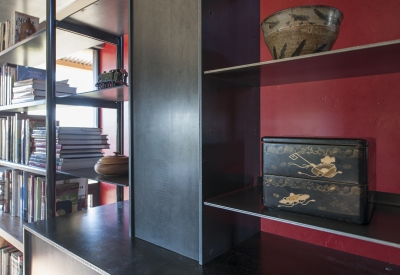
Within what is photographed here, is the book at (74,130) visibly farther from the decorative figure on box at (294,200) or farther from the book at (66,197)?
the decorative figure on box at (294,200)

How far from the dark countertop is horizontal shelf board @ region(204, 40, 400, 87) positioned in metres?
0.63

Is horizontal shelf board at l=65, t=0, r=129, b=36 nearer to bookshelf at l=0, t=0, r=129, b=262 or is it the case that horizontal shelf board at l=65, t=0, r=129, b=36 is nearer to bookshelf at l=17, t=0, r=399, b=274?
bookshelf at l=0, t=0, r=129, b=262

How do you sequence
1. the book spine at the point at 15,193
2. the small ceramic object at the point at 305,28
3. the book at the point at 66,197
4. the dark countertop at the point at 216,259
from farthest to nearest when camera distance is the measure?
the book spine at the point at 15,193
the book at the point at 66,197
the dark countertop at the point at 216,259
the small ceramic object at the point at 305,28

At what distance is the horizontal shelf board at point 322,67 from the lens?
0.65 metres

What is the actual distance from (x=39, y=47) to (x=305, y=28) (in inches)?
68.5

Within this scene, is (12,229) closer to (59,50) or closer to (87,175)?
(87,175)

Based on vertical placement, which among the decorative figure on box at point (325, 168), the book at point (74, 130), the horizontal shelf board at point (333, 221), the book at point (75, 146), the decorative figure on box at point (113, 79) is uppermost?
the decorative figure on box at point (113, 79)

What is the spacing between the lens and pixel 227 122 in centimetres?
101

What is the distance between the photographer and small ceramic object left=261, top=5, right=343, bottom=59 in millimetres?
725

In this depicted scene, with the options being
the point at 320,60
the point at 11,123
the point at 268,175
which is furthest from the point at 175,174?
the point at 11,123

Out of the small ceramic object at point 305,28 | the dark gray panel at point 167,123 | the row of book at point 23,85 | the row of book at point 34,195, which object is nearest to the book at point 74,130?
the row of book at point 23,85

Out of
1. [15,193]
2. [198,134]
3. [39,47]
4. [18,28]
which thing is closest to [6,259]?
[15,193]

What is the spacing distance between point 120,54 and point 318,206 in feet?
5.32

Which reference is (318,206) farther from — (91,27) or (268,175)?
(91,27)
